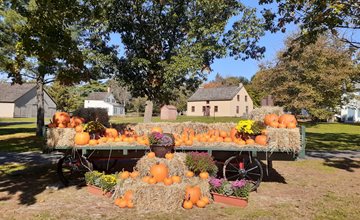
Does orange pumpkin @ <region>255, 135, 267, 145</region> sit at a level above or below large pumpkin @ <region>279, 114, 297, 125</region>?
below

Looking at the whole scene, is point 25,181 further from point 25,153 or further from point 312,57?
point 312,57

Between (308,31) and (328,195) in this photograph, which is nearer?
(328,195)

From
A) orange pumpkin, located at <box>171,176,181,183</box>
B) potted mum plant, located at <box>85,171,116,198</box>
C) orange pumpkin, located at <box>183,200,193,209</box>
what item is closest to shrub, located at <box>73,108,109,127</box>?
potted mum plant, located at <box>85,171,116,198</box>

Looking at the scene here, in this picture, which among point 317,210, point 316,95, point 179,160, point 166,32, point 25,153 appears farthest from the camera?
point 316,95

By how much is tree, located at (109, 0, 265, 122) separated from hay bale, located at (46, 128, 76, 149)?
716 cm

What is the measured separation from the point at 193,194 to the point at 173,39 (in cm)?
1133

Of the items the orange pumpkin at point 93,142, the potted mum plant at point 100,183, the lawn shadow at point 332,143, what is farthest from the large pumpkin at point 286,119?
the lawn shadow at point 332,143


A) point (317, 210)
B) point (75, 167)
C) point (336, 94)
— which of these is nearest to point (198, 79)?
point (75, 167)

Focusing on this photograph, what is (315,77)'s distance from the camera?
127 feet

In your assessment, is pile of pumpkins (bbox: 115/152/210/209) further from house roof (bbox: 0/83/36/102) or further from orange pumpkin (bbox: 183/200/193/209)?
house roof (bbox: 0/83/36/102)

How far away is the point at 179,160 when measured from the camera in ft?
27.0

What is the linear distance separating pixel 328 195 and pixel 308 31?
753 centimetres

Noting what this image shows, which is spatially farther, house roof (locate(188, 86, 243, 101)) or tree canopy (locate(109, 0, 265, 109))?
house roof (locate(188, 86, 243, 101))

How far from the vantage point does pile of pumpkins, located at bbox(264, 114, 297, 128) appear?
901 centimetres
